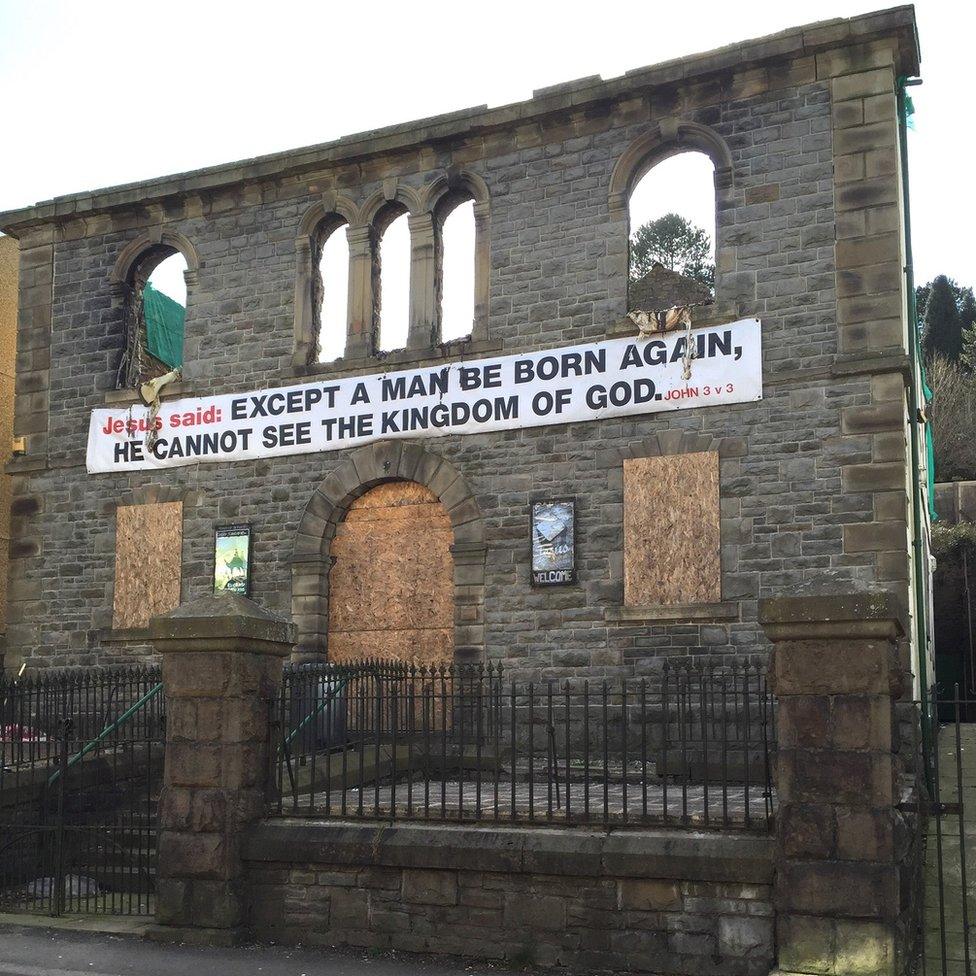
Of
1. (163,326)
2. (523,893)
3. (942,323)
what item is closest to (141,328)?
(163,326)

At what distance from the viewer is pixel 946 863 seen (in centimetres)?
1000

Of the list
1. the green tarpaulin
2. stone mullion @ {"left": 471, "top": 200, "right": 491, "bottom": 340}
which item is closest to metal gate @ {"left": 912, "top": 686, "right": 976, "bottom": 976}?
stone mullion @ {"left": 471, "top": 200, "right": 491, "bottom": 340}

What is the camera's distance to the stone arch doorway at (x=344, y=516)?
14.6 meters

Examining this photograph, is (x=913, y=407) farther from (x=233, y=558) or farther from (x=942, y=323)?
(x=942, y=323)

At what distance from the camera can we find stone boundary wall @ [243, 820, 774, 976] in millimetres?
7453

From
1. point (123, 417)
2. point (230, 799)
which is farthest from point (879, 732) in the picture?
point (123, 417)

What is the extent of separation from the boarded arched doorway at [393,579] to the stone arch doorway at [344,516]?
5.3 inches

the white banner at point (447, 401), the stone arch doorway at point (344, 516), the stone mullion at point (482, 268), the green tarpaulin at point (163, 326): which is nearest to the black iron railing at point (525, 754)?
the stone arch doorway at point (344, 516)

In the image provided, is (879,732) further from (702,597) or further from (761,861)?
(702,597)

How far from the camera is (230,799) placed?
877cm

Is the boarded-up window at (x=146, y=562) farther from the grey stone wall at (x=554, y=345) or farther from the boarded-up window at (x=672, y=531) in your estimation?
the boarded-up window at (x=672, y=531)

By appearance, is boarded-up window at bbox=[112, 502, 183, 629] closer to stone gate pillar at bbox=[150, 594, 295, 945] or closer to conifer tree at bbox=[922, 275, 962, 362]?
stone gate pillar at bbox=[150, 594, 295, 945]

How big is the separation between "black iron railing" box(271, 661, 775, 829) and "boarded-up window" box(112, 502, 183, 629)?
139 inches

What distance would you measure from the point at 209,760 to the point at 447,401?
7156mm
